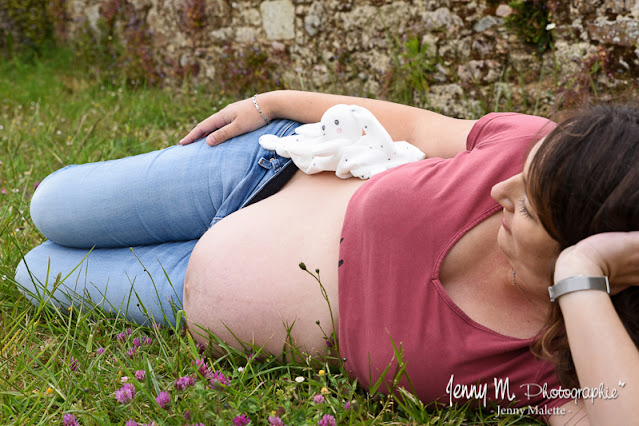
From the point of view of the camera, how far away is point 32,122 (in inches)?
168

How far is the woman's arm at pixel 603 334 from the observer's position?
1191 millimetres

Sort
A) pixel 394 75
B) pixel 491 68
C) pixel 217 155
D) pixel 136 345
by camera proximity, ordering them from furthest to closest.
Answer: pixel 394 75, pixel 491 68, pixel 217 155, pixel 136 345

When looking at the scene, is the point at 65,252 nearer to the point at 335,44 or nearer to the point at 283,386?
the point at 283,386

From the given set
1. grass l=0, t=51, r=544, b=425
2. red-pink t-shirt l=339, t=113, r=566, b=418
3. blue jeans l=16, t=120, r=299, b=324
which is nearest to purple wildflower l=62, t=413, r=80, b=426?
grass l=0, t=51, r=544, b=425

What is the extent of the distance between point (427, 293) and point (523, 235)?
0.29 metres

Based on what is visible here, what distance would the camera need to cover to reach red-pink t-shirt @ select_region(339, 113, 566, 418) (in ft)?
4.76

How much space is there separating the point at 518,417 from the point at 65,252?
5.47 feet

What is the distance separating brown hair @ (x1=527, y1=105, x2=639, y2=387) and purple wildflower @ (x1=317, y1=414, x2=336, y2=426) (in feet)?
1.73

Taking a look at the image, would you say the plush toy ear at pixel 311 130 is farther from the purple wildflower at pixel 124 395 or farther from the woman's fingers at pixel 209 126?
the purple wildflower at pixel 124 395

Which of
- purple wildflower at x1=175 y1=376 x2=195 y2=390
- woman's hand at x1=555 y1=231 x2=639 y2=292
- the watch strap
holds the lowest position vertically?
purple wildflower at x1=175 y1=376 x2=195 y2=390

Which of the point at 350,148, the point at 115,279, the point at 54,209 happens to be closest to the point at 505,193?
the point at 350,148

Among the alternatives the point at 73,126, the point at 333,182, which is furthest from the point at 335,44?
the point at 333,182

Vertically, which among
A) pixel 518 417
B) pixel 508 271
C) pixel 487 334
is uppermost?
pixel 508 271

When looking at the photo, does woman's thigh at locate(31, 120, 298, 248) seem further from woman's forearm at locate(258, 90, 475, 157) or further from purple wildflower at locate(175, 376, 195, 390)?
purple wildflower at locate(175, 376, 195, 390)
